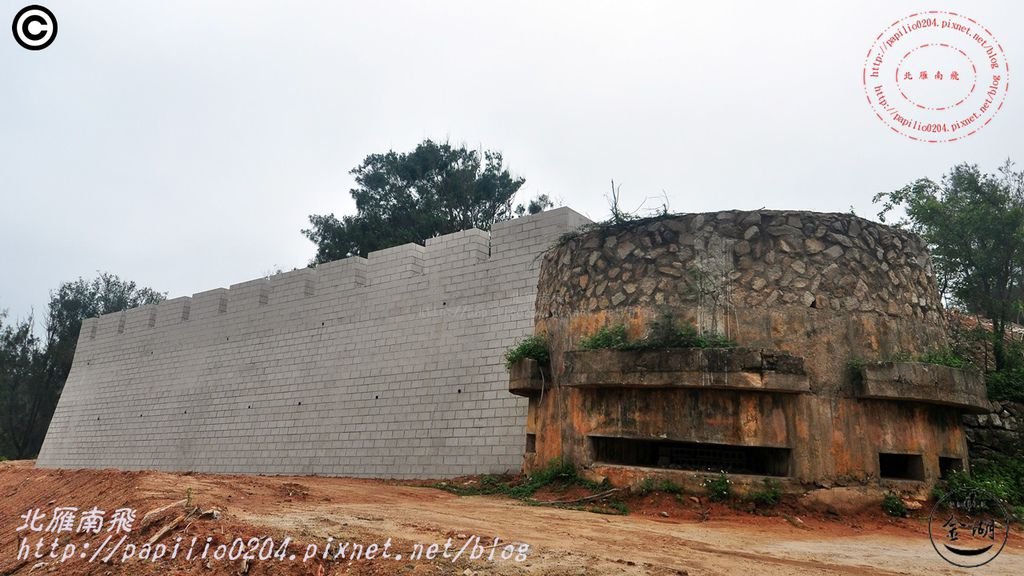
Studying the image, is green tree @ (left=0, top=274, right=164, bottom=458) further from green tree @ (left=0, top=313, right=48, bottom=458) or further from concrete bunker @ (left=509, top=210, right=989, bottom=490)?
concrete bunker @ (left=509, top=210, right=989, bottom=490)

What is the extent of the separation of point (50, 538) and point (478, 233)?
8.44m

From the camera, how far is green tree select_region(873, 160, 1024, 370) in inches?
394

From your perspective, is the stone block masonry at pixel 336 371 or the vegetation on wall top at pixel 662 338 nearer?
the vegetation on wall top at pixel 662 338

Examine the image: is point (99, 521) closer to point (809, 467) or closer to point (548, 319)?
point (548, 319)

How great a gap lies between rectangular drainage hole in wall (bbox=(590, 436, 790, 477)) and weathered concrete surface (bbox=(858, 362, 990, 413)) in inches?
47.8

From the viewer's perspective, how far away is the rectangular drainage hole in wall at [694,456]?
7.20 m

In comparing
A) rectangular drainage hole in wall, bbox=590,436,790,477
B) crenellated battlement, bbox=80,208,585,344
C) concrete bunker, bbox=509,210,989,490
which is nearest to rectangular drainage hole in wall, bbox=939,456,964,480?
concrete bunker, bbox=509,210,989,490

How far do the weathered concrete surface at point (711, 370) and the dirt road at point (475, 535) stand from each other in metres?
1.24

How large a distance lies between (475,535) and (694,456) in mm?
3710

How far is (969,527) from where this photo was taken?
660 centimetres

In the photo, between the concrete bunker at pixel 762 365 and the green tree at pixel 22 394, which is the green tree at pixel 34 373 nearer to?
the green tree at pixel 22 394

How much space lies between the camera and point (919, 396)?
6957 millimetres

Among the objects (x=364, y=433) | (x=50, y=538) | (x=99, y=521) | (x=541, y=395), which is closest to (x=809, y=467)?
(x=541, y=395)

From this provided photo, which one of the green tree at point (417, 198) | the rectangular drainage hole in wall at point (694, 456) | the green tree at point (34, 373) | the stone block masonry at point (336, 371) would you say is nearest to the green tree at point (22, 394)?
the green tree at point (34, 373)
